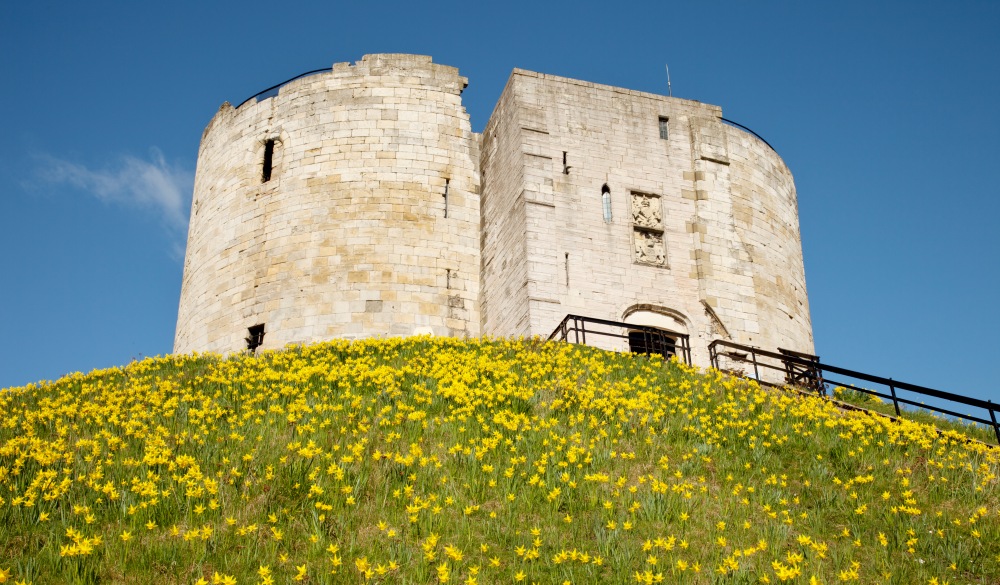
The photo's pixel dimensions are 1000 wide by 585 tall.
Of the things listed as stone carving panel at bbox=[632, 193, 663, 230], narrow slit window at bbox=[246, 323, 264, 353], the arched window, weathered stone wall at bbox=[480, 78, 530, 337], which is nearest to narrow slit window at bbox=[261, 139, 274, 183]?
narrow slit window at bbox=[246, 323, 264, 353]

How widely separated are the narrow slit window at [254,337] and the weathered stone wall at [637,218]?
5001 millimetres

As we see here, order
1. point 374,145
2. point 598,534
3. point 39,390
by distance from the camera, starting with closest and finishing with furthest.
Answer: point 598,534 → point 39,390 → point 374,145

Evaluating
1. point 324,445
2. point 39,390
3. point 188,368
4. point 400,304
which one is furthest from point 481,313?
point 324,445

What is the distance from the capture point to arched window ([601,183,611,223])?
20141 mm

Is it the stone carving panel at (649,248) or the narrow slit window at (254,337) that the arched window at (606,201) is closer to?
the stone carving panel at (649,248)

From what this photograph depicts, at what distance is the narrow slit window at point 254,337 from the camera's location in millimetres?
20203

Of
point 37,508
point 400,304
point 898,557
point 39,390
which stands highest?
point 400,304

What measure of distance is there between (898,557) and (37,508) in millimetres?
7724

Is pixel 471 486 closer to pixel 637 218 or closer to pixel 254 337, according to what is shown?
pixel 637 218

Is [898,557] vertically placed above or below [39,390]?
below

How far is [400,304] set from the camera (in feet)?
65.5

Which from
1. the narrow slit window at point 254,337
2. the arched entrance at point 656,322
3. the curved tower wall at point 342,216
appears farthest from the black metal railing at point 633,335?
the narrow slit window at point 254,337

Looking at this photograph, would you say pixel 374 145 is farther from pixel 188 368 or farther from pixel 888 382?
pixel 888 382

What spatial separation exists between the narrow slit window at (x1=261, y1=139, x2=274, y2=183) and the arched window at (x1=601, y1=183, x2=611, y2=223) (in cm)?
806
